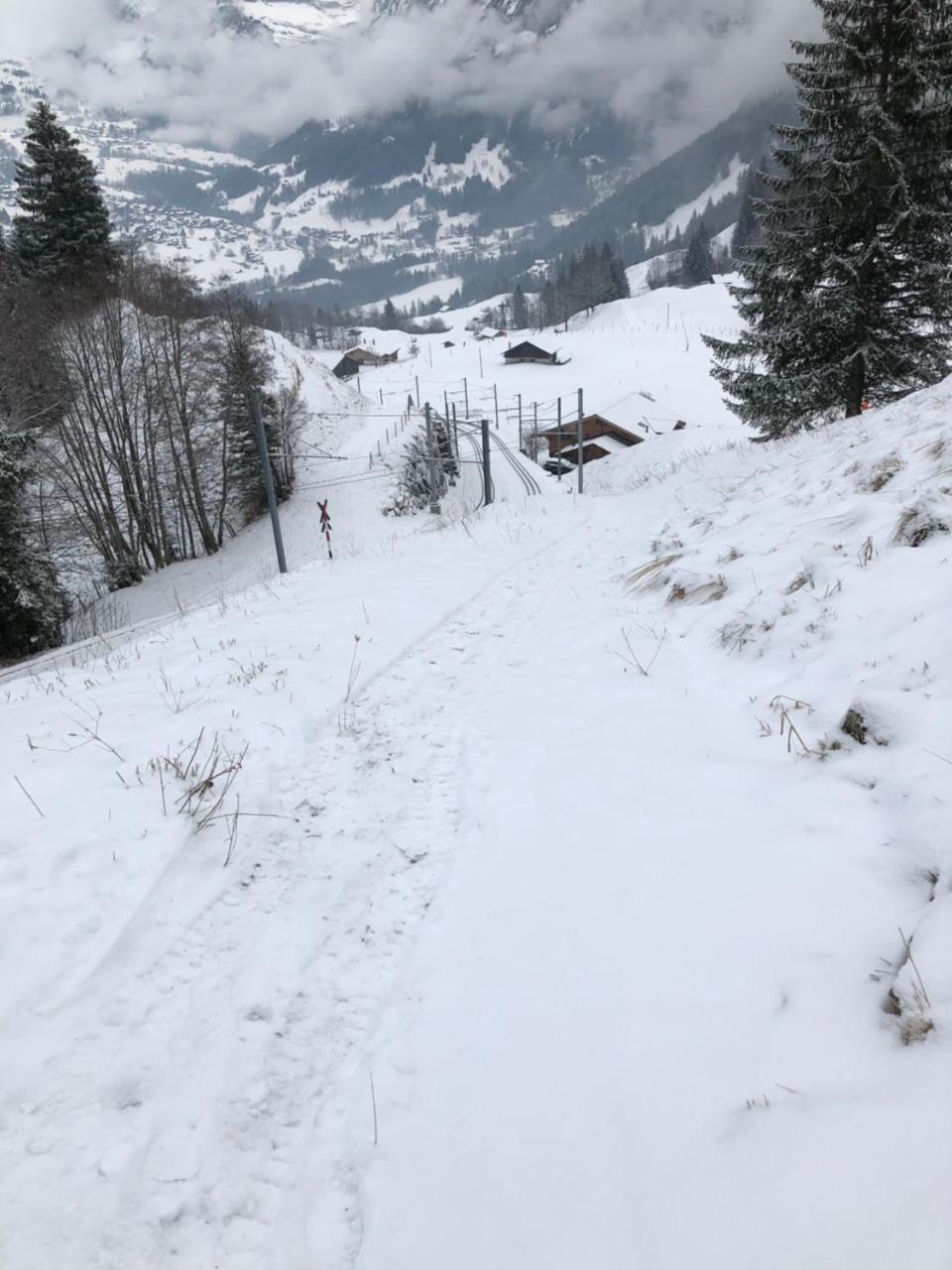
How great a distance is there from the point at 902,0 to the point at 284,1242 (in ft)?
65.6

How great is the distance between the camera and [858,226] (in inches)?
537

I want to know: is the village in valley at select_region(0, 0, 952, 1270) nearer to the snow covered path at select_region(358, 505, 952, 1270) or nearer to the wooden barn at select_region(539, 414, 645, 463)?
the snow covered path at select_region(358, 505, 952, 1270)

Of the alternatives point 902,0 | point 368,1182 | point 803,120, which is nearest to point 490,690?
point 368,1182

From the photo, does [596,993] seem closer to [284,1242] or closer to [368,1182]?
[368,1182]

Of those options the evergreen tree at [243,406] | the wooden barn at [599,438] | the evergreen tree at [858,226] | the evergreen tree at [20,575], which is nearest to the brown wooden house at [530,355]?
the wooden barn at [599,438]

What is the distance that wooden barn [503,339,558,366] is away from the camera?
9269 centimetres

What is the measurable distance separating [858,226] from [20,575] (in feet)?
77.9

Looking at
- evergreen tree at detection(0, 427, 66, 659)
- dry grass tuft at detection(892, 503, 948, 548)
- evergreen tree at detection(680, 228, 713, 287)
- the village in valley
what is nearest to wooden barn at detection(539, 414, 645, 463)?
evergreen tree at detection(0, 427, 66, 659)

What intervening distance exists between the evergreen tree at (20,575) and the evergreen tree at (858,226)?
1923 centimetres

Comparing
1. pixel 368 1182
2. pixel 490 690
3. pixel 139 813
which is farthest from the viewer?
pixel 490 690

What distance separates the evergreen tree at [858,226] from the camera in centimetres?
1248

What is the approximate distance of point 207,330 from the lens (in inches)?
1264

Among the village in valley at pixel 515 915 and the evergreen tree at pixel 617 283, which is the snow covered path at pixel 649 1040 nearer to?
the village in valley at pixel 515 915

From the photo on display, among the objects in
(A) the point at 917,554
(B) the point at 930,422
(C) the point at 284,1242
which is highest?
(B) the point at 930,422
